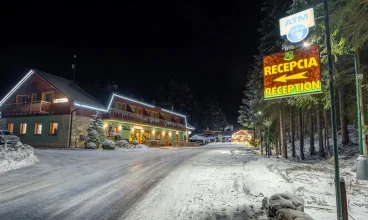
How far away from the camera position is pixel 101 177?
31.8 ft

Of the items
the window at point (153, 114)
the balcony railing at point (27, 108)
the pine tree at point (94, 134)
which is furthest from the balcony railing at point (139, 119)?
the balcony railing at point (27, 108)

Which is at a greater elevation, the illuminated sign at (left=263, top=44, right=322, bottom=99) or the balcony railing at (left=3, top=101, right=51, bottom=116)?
the balcony railing at (left=3, top=101, right=51, bottom=116)

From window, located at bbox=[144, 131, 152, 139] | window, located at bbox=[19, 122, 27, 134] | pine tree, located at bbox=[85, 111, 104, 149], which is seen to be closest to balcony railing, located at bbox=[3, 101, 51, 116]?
window, located at bbox=[19, 122, 27, 134]

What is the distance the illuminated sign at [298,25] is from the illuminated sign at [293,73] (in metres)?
0.44

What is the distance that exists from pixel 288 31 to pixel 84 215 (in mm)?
7183

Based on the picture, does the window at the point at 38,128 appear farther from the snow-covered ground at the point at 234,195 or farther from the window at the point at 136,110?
the snow-covered ground at the point at 234,195

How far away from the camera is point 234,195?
7223 millimetres

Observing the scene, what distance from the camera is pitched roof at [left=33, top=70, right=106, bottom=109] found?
27947mm

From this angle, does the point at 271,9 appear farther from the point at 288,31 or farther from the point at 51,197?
the point at 51,197

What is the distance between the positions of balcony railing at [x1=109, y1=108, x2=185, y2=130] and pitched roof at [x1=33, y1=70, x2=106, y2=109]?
6.48 ft

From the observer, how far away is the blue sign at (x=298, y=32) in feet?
20.9

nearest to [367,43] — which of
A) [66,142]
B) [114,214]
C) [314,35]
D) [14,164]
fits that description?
[314,35]

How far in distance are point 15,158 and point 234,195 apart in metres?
10.7

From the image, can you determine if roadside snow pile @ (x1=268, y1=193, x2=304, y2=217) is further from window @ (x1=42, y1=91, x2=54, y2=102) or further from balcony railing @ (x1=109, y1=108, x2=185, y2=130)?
window @ (x1=42, y1=91, x2=54, y2=102)
